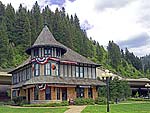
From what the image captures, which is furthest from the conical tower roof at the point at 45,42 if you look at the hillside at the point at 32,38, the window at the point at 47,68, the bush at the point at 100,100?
the hillside at the point at 32,38

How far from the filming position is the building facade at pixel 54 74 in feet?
136

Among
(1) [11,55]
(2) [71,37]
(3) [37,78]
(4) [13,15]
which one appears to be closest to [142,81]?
(2) [71,37]

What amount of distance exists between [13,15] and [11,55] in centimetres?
2403

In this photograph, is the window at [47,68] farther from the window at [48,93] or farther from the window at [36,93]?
the window at [36,93]

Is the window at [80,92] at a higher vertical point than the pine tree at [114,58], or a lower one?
lower

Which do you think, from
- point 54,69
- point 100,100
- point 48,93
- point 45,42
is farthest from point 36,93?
point 100,100

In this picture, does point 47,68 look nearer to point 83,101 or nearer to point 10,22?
point 83,101

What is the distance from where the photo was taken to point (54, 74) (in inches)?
1690

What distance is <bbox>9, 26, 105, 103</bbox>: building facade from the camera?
136 feet

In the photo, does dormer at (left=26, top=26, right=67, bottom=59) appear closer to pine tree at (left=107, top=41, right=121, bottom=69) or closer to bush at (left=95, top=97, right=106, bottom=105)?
bush at (left=95, top=97, right=106, bottom=105)

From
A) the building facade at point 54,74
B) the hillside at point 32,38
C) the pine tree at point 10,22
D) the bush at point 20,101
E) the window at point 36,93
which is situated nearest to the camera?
the window at point 36,93

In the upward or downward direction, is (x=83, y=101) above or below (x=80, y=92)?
below

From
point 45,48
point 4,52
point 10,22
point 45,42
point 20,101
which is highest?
point 10,22

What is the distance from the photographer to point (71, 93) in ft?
145
